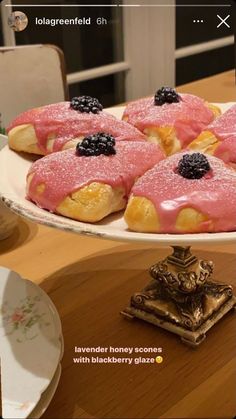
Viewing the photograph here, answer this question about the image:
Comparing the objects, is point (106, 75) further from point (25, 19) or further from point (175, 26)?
point (25, 19)

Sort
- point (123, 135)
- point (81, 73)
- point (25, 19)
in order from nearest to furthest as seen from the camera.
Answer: point (123, 135)
point (25, 19)
point (81, 73)

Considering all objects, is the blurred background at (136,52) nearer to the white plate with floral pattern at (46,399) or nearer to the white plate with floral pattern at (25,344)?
the white plate with floral pattern at (25,344)

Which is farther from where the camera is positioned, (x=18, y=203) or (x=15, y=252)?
(x=15, y=252)

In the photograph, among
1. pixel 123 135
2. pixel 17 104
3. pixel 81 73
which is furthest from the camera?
pixel 81 73

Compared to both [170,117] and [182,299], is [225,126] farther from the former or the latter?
[182,299]

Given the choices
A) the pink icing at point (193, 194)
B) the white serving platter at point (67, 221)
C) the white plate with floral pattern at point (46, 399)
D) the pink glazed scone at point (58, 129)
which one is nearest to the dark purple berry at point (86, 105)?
the pink glazed scone at point (58, 129)

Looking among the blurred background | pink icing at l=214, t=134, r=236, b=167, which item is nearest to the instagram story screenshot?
A: pink icing at l=214, t=134, r=236, b=167

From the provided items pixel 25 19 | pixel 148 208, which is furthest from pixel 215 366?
pixel 25 19
